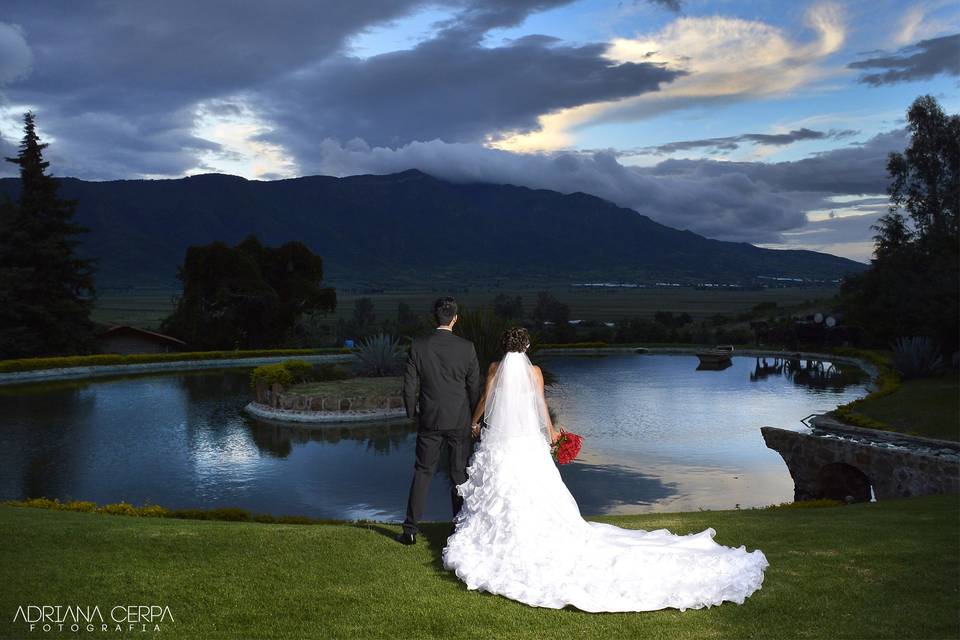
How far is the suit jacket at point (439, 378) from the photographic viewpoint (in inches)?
298

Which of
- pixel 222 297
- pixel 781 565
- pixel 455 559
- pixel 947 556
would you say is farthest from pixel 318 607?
pixel 222 297

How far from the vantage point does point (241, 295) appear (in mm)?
48938

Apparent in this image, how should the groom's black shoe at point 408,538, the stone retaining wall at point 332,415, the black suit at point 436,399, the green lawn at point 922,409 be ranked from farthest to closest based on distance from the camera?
the stone retaining wall at point 332,415, the green lawn at point 922,409, the groom's black shoe at point 408,538, the black suit at point 436,399

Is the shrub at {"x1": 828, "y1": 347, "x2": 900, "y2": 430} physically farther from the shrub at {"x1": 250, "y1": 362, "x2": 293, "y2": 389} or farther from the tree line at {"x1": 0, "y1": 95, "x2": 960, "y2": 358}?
the shrub at {"x1": 250, "y1": 362, "x2": 293, "y2": 389}

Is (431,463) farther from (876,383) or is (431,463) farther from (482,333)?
(876,383)

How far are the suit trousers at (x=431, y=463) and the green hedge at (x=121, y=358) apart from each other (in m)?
34.3

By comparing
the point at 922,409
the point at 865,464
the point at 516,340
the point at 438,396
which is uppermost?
the point at 516,340

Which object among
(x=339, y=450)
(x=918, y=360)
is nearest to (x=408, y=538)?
(x=339, y=450)

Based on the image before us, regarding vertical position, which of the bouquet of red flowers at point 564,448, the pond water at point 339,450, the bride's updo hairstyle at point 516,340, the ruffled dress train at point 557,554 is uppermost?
the bride's updo hairstyle at point 516,340

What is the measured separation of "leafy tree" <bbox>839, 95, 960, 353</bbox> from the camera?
124 ft

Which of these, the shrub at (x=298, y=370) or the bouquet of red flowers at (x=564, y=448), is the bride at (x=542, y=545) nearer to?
the bouquet of red flowers at (x=564, y=448)

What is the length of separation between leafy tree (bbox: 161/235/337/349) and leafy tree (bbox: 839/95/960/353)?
34.9 meters

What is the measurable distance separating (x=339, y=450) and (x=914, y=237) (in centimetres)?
3828

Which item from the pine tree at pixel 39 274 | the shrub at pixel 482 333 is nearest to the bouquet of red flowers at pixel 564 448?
the shrub at pixel 482 333
